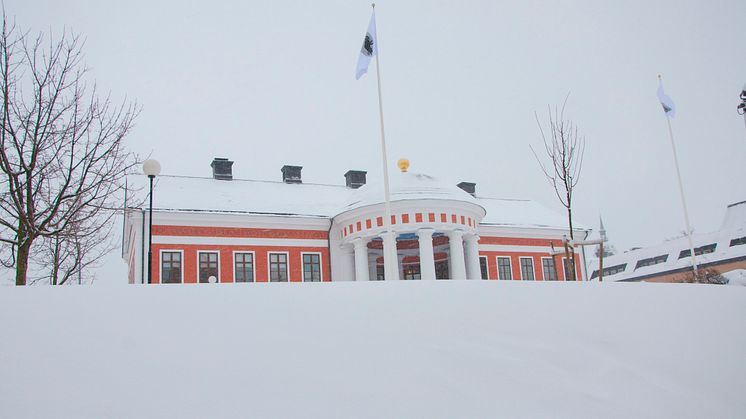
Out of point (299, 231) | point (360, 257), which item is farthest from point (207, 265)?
point (360, 257)

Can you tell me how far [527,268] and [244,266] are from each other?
1417 cm

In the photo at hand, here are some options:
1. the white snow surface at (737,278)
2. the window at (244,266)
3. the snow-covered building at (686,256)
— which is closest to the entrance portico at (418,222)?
the window at (244,266)

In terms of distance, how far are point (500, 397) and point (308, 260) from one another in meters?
19.4

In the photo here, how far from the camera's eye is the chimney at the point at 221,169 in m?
28.9

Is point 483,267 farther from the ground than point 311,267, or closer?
closer

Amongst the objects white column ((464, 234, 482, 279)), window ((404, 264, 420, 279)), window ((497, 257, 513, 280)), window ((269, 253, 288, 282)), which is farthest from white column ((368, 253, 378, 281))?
window ((497, 257, 513, 280))

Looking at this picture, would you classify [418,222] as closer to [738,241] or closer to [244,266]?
[244,266]

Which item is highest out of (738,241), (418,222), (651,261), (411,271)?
(738,241)

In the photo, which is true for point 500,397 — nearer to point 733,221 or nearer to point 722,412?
point 722,412

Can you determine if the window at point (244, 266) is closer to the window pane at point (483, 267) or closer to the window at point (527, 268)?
the window pane at point (483, 267)

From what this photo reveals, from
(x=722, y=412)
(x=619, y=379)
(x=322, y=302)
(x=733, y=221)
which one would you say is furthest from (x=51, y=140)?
(x=733, y=221)

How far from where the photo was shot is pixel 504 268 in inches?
1176

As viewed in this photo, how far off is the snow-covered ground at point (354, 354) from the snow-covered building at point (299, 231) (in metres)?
13.0

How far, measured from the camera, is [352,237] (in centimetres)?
2498
